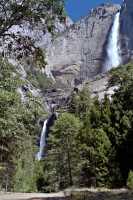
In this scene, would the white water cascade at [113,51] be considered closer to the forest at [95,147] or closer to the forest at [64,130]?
the forest at [64,130]

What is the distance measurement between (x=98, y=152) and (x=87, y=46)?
15580 centimetres

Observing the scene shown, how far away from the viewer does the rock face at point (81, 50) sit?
6875 inches

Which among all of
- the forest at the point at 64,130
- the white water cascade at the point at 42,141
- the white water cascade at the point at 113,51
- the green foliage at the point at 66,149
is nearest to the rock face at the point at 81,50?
the white water cascade at the point at 113,51

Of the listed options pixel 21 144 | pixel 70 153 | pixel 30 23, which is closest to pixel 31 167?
pixel 70 153

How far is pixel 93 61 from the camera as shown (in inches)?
6875

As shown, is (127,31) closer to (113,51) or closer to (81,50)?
(113,51)

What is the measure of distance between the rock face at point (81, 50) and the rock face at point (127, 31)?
962cm

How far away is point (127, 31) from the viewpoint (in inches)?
6570

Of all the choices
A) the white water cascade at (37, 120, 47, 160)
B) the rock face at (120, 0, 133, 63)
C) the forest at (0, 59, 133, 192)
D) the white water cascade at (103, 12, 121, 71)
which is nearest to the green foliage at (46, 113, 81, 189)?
the forest at (0, 59, 133, 192)

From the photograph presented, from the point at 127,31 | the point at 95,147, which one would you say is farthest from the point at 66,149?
the point at 127,31

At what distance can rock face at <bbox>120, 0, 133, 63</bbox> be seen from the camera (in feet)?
527

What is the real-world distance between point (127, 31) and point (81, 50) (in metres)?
28.5

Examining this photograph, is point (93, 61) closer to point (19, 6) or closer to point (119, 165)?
point (119, 165)

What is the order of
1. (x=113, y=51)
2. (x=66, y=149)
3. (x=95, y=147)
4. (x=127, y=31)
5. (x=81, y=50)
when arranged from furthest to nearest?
(x=81, y=50) < (x=127, y=31) < (x=113, y=51) < (x=66, y=149) < (x=95, y=147)
